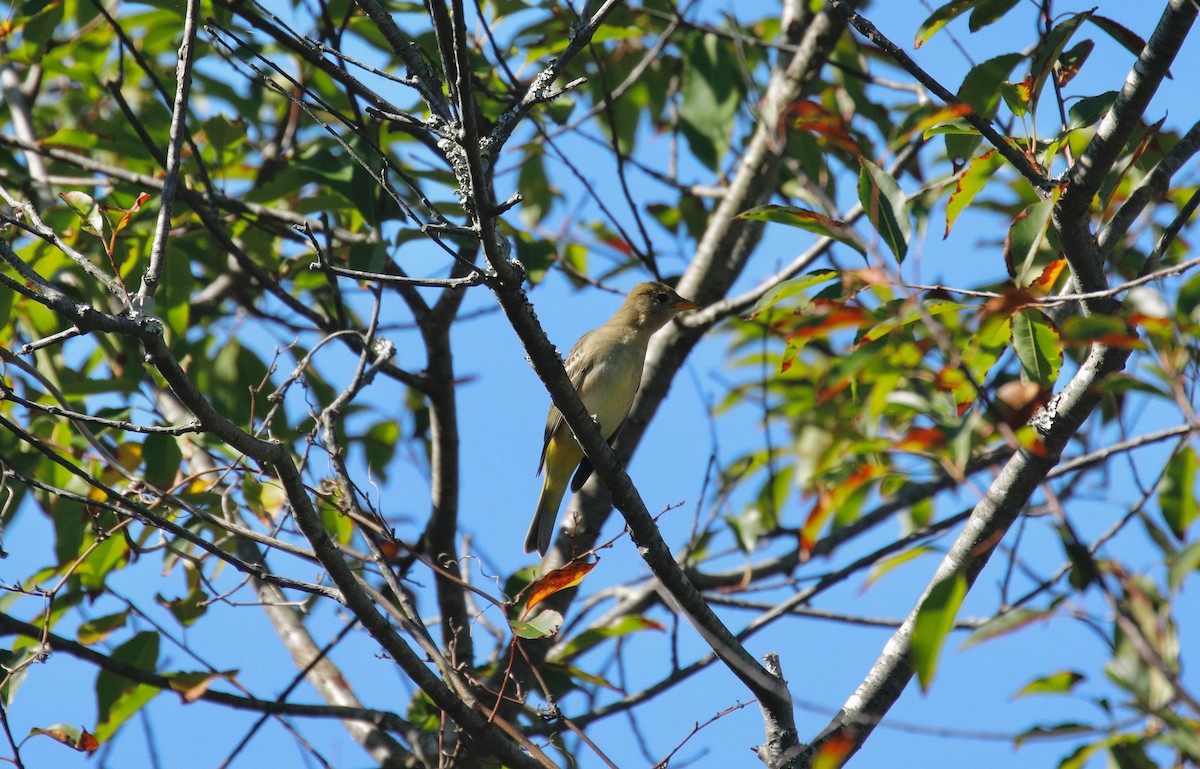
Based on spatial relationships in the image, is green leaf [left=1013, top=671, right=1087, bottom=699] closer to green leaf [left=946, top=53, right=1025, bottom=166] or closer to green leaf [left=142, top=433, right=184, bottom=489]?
green leaf [left=946, top=53, right=1025, bottom=166]

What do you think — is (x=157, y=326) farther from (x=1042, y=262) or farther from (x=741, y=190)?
(x=1042, y=262)

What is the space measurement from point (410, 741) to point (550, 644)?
38.9 inches

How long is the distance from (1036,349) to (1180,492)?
2.09ft

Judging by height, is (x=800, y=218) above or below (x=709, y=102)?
below

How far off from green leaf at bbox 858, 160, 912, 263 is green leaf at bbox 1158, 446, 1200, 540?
966 mm

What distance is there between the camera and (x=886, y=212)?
2910mm

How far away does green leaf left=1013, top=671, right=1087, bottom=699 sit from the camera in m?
2.69

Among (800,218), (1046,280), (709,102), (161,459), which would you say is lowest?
(1046,280)

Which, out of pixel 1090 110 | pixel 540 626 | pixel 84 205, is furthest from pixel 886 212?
pixel 84 205

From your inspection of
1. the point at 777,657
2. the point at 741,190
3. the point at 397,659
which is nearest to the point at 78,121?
the point at 741,190

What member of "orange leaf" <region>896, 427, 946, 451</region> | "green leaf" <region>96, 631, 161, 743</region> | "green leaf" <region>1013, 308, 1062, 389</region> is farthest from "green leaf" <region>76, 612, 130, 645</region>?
"green leaf" <region>1013, 308, 1062, 389</region>

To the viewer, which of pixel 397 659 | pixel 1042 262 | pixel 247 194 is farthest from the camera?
pixel 1042 262

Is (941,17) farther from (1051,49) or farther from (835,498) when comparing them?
(835,498)

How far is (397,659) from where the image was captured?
325cm
